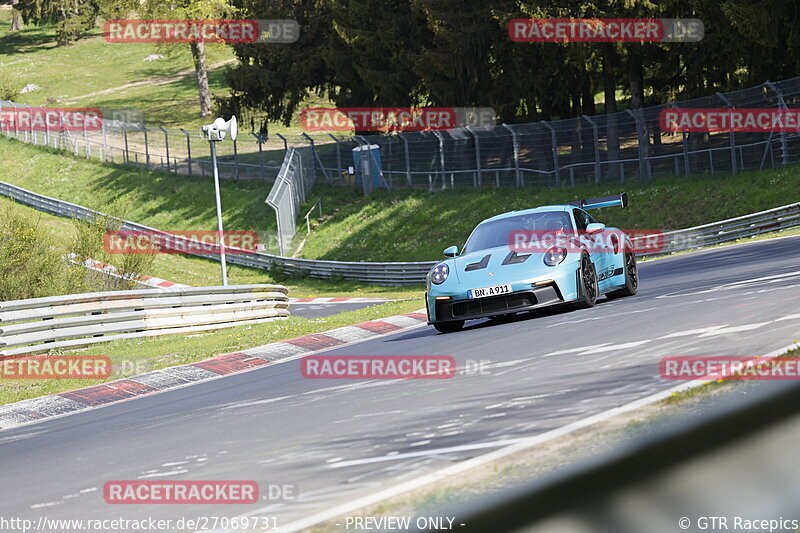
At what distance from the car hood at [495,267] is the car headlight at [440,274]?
85mm

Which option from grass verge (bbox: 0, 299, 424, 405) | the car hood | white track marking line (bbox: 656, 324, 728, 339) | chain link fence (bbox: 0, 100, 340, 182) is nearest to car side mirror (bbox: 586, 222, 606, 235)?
the car hood

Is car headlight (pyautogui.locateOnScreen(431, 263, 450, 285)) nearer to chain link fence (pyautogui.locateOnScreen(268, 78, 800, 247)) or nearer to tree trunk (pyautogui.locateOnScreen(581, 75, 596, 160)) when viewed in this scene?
chain link fence (pyautogui.locateOnScreen(268, 78, 800, 247))

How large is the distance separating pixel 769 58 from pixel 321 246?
58.1ft

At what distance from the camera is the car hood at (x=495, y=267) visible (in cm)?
1162

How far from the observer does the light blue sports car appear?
11.6 metres

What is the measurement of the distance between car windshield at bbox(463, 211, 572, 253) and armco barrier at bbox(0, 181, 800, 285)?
607 inches

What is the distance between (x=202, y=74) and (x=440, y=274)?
62254 millimetres

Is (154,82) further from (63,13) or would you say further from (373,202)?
(373,202)

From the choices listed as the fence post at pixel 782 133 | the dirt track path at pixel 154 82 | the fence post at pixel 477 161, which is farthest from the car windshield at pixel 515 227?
the dirt track path at pixel 154 82

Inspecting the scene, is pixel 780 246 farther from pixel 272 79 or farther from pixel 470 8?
pixel 272 79

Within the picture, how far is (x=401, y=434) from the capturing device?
6188mm

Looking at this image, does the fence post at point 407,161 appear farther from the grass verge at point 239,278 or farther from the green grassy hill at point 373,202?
the grass verge at point 239,278

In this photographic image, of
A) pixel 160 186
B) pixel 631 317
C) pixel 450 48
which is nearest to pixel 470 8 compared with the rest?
pixel 450 48

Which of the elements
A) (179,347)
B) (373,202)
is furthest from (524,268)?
(373,202)
